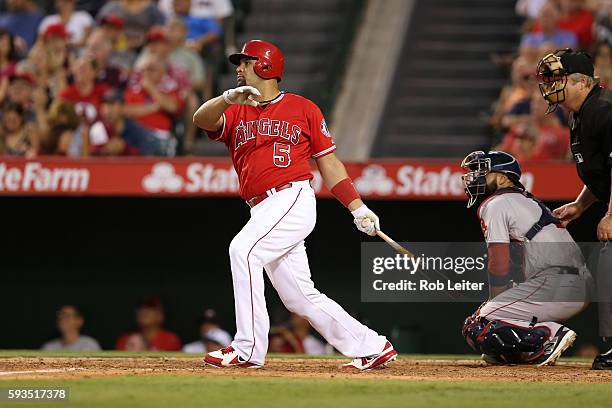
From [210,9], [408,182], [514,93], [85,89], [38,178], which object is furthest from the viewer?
[210,9]

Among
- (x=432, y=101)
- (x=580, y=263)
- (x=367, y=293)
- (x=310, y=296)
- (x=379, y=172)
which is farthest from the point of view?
(x=432, y=101)

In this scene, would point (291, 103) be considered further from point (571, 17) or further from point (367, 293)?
point (571, 17)

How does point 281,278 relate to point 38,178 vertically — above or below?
below

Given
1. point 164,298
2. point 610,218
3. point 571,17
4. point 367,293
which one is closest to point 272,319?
point 164,298

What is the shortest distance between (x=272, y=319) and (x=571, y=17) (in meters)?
4.02

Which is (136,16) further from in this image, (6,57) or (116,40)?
(6,57)

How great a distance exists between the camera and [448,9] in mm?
12914

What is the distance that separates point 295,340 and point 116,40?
3860mm

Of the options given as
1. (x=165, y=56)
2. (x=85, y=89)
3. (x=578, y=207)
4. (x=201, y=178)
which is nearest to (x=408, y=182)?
(x=201, y=178)

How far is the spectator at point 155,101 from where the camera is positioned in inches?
435

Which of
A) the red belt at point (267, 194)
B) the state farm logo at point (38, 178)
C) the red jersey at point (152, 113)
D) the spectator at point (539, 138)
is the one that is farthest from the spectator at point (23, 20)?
the red belt at point (267, 194)

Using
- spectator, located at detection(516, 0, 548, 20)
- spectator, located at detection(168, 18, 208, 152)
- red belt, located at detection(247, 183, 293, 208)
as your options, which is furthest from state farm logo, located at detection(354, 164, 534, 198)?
red belt, located at detection(247, 183, 293, 208)

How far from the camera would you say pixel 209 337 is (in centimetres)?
1027

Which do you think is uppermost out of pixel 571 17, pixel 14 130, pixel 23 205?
pixel 571 17
